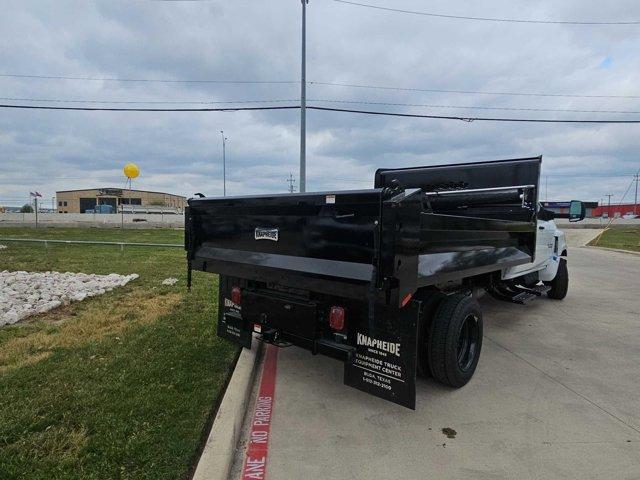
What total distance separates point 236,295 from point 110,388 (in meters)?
1.27

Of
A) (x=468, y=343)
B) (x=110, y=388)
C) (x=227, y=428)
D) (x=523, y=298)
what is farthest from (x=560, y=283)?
(x=110, y=388)

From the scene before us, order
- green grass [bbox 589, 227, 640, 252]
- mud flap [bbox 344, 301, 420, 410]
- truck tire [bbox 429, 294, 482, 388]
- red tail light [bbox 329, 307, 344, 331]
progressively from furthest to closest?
1. green grass [bbox 589, 227, 640, 252]
2. truck tire [bbox 429, 294, 482, 388]
3. red tail light [bbox 329, 307, 344, 331]
4. mud flap [bbox 344, 301, 420, 410]

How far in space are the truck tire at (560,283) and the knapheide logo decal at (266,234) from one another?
6.09m

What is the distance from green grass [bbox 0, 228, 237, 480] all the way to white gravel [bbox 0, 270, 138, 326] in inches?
10.9

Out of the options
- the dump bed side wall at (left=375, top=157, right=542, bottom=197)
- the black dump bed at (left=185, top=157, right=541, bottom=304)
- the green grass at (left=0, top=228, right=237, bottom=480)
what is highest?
the dump bed side wall at (left=375, top=157, right=542, bottom=197)

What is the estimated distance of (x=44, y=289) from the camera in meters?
7.20

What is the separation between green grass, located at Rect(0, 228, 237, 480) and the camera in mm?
2564

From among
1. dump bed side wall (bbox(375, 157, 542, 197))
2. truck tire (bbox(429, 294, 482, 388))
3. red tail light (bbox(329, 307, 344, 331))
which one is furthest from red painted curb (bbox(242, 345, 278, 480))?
dump bed side wall (bbox(375, 157, 542, 197))

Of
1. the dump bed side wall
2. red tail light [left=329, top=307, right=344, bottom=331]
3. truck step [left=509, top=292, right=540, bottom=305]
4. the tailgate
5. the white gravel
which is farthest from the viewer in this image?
the white gravel

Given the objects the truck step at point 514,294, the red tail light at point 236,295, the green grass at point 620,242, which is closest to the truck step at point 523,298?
the truck step at point 514,294

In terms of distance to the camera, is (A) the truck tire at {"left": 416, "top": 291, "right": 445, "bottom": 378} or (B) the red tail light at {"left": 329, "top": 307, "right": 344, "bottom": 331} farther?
(A) the truck tire at {"left": 416, "top": 291, "right": 445, "bottom": 378}

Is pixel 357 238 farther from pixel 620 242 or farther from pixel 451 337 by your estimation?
pixel 620 242

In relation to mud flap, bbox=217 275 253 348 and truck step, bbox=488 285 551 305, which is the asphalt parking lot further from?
truck step, bbox=488 285 551 305

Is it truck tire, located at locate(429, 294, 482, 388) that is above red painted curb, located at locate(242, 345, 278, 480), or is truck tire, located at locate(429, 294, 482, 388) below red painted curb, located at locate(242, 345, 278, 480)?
above
